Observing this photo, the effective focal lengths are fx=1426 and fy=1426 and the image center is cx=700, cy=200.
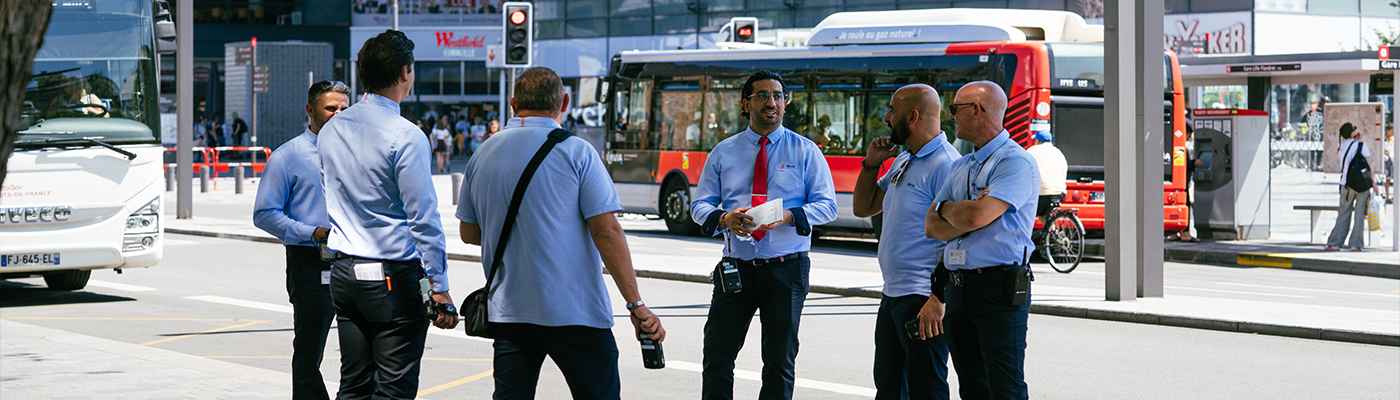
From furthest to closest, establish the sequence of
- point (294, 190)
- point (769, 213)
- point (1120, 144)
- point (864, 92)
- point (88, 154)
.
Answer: point (864, 92)
point (1120, 144)
point (88, 154)
point (294, 190)
point (769, 213)

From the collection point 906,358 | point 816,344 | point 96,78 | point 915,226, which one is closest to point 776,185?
point 915,226

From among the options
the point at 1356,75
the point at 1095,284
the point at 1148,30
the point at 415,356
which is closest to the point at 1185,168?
the point at 1356,75

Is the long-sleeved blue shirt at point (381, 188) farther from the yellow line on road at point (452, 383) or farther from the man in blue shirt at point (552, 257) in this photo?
the yellow line on road at point (452, 383)

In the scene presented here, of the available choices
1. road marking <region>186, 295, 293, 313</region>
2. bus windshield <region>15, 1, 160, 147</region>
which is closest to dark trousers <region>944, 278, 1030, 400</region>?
road marking <region>186, 295, 293, 313</region>

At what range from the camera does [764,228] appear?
18.2 ft

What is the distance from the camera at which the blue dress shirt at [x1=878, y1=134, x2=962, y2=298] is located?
523 centimetres

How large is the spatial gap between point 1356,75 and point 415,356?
15.6m

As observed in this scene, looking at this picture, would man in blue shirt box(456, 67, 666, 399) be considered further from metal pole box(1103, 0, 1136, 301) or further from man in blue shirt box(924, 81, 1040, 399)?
metal pole box(1103, 0, 1136, 301)

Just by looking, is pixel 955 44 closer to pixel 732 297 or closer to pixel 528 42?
pixel 528 42

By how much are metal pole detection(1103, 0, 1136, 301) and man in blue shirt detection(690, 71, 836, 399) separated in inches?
222

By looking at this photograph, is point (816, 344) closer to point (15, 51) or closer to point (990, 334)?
point (990, 334)

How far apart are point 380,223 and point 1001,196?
2.13 metres

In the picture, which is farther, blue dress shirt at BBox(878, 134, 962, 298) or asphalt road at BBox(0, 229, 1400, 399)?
asphalt road at BBox(0, 229, 1400, 399)

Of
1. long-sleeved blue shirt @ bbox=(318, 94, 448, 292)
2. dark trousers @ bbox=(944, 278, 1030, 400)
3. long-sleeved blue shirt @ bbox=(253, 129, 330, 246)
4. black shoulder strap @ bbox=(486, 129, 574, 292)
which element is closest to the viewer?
black shoulder strap @ bbox=(486, 129, 574, 292)
